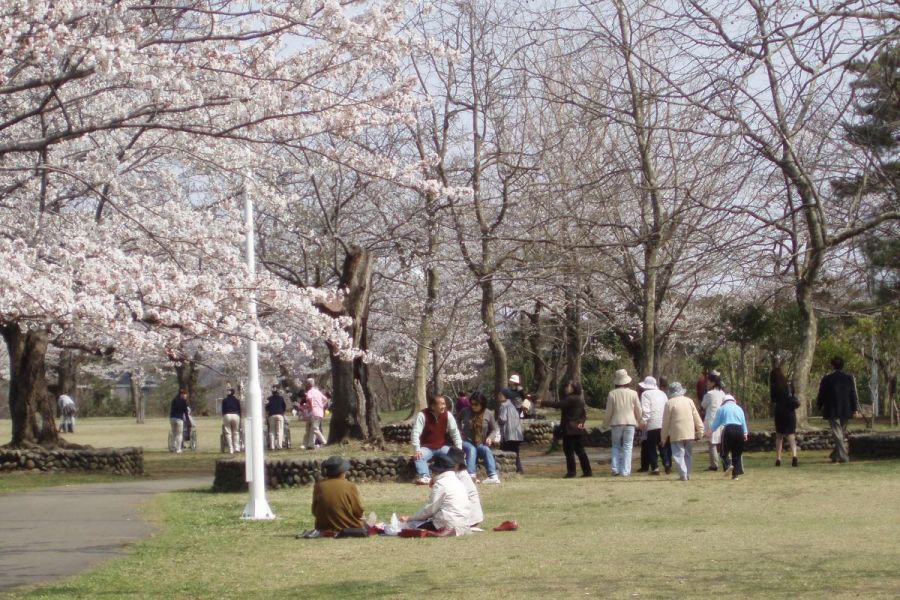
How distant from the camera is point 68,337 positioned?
22266 millimetres

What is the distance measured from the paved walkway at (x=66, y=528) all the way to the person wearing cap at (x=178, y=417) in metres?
11.2

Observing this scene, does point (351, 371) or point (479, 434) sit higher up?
point (351, 371)

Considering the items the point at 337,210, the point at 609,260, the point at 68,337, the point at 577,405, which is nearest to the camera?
the point at 577,405

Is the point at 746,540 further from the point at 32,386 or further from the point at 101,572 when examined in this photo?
the point at 32,386

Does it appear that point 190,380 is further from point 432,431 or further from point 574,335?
point 432,431

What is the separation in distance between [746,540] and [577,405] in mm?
9068

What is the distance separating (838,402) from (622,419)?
3986mm

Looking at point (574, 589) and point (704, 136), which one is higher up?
point (704, 136)

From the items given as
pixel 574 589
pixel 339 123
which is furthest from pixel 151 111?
pixel 574 589

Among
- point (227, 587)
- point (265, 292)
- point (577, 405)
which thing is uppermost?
point (265, 292)

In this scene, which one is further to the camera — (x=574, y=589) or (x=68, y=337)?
(x=68, y=337)

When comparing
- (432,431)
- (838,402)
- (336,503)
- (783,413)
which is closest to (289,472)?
(432,431)

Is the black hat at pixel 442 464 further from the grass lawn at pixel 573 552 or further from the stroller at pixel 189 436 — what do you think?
the stroller at pixel 189 436

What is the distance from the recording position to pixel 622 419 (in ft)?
62.6
